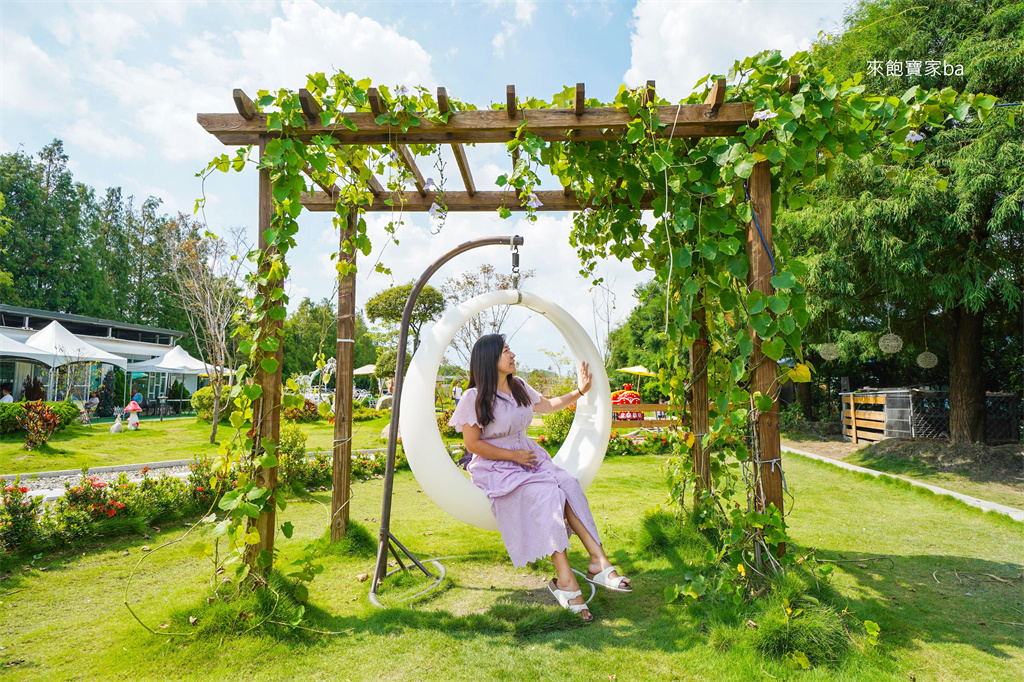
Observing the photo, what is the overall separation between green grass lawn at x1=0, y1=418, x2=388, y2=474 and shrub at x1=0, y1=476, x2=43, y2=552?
242cm

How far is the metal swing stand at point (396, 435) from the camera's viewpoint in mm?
2730

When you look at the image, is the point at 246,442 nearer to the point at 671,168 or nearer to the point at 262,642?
the point at 262,642

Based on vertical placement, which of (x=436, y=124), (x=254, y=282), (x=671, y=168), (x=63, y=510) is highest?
(x=436, y=124)

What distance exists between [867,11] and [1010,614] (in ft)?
25.0

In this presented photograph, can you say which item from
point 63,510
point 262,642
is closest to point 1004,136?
point 262,642

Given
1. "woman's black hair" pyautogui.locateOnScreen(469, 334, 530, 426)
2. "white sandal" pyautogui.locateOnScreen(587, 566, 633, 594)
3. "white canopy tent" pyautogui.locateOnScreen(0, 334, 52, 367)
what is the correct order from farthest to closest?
"white canopy tent" pyautogui.locateOnScreen(0, 334, 52, 367) < "woman's black hair" pyautogui.locateOnScreen(469, 334, 530, 426) < "white sandal" pyautogui.locateOnScreen(587, 566, 633, 594)

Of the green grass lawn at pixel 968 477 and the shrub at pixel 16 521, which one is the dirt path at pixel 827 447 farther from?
the shrub at pixel 16 521

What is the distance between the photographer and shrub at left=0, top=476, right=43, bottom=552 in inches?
122

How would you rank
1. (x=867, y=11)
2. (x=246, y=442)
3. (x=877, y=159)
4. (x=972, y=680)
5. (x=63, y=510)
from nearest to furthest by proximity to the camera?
(x=972, y=680), (x=246, y=442), (x=877, y=159), (x=63, y=510), (x=867, y=11)

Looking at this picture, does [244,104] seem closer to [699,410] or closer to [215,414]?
[699,410]

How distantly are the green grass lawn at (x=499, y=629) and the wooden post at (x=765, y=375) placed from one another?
0.50m

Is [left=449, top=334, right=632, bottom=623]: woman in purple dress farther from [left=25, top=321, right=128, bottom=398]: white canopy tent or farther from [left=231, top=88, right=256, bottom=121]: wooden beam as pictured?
[left=25, top=321, right=128, bottom=398]: white canopy tent

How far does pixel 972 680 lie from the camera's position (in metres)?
1.86

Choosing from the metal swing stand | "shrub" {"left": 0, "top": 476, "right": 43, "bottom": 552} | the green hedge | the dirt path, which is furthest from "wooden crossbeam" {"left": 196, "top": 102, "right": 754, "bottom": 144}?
the green hedge
